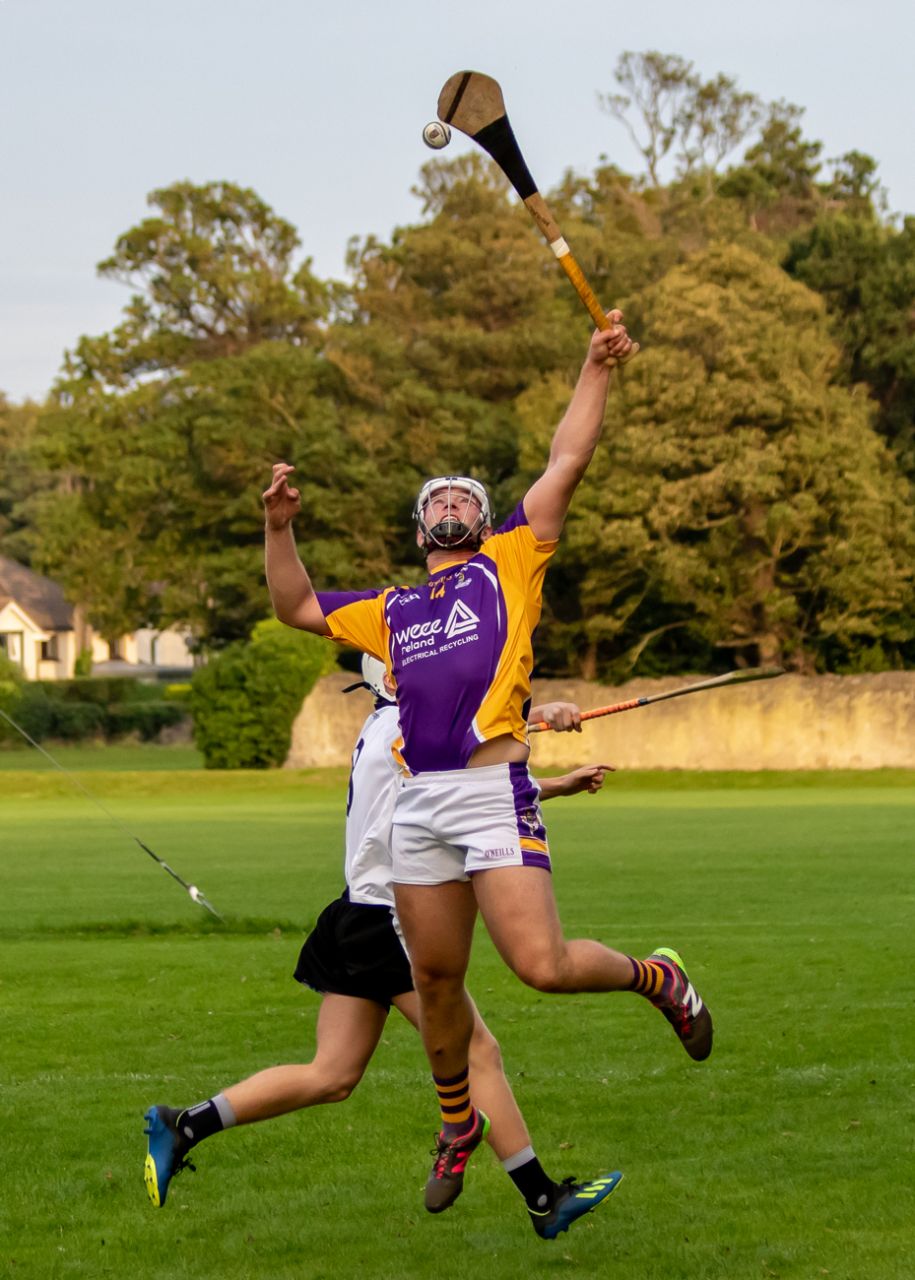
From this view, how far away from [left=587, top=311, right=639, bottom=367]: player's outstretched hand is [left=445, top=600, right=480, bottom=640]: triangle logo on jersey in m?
0.98

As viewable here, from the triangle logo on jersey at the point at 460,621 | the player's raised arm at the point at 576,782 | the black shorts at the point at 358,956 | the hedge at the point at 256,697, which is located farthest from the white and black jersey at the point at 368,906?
the hedge at the point at 256,697

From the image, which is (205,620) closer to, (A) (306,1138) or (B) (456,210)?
(B) (456,210)

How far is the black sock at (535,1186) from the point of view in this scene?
236 inches

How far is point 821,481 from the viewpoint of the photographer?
4678cm

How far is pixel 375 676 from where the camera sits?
664cm

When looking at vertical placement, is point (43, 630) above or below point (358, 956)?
above

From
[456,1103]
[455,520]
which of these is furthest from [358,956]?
[455,520]

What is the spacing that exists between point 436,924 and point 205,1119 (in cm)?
117

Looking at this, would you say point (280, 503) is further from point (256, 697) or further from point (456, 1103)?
point (256, 697)

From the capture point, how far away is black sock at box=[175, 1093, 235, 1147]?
625cm

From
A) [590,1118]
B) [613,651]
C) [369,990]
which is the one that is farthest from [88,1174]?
[613,651]

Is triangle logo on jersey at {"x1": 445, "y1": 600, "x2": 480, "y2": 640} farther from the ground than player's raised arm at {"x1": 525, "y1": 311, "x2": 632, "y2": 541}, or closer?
closer

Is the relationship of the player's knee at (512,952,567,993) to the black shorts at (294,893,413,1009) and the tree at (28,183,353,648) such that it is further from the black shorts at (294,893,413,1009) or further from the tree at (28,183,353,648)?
the tree at (28,183,353,648)

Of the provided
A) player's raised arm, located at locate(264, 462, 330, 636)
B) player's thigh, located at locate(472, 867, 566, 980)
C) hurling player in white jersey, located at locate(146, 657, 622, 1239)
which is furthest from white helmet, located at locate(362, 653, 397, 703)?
player's thigh, located at locate(472, 867, 566, 980)
